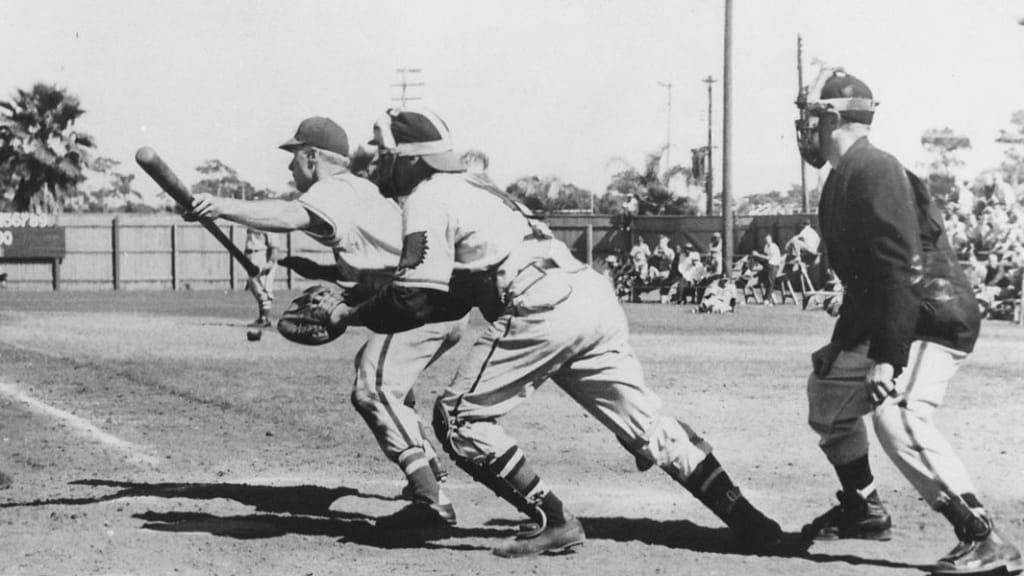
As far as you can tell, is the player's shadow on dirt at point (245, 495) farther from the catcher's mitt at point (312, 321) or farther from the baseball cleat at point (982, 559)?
the baseball cleat at point (982, 559)

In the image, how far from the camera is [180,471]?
8.12m

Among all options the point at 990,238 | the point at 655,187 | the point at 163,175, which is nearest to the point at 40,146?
the point at 655,187

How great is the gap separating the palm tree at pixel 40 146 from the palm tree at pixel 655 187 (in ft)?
64.5

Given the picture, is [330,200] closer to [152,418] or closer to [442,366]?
[152,418]

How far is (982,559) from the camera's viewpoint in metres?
5.11

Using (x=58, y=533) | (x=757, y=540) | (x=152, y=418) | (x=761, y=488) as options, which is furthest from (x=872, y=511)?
(x=152, y=418)

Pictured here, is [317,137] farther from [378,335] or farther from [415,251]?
[415,251]

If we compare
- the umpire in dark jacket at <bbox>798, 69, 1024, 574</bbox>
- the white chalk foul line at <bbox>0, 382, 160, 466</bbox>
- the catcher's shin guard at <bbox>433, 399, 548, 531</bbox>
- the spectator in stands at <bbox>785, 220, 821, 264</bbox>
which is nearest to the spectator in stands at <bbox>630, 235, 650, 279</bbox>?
the spectator in stands at <bbox>785, 220, 821, 264</bbox>

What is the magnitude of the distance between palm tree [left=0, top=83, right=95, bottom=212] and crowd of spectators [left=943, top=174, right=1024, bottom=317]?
29.9 m

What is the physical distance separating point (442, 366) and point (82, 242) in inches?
1308

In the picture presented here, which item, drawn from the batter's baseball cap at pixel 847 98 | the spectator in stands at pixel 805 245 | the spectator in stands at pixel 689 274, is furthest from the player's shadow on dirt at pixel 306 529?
the spectator in stands at pixel 689 274

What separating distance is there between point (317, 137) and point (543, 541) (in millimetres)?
2523

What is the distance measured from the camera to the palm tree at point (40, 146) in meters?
45.6

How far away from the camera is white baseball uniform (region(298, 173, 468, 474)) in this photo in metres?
6.45
